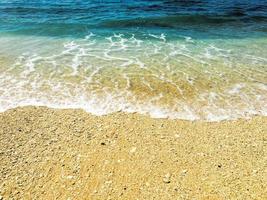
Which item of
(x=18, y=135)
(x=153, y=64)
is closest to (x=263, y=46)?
(x=153, y=64)

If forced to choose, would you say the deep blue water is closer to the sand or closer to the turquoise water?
the turquoise water

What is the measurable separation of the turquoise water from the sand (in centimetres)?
97

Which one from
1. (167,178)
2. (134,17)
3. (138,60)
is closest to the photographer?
(167,178)

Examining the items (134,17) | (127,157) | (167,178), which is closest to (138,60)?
(127,157)

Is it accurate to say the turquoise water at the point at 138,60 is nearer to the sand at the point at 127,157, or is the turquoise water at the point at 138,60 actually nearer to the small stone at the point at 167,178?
the sand at the point at 127,157

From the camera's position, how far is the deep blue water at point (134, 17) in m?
23.1

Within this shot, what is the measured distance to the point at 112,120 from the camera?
419 inches

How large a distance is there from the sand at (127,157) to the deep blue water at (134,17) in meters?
13.0

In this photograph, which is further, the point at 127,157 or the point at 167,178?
the point at 127,157

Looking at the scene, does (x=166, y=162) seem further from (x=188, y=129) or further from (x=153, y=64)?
(x=153, y=64)

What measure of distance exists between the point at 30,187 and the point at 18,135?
101 inches

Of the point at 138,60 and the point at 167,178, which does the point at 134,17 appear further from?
the point at 167,178

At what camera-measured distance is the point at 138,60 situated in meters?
16.6

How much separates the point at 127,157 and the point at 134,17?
1985 cm
